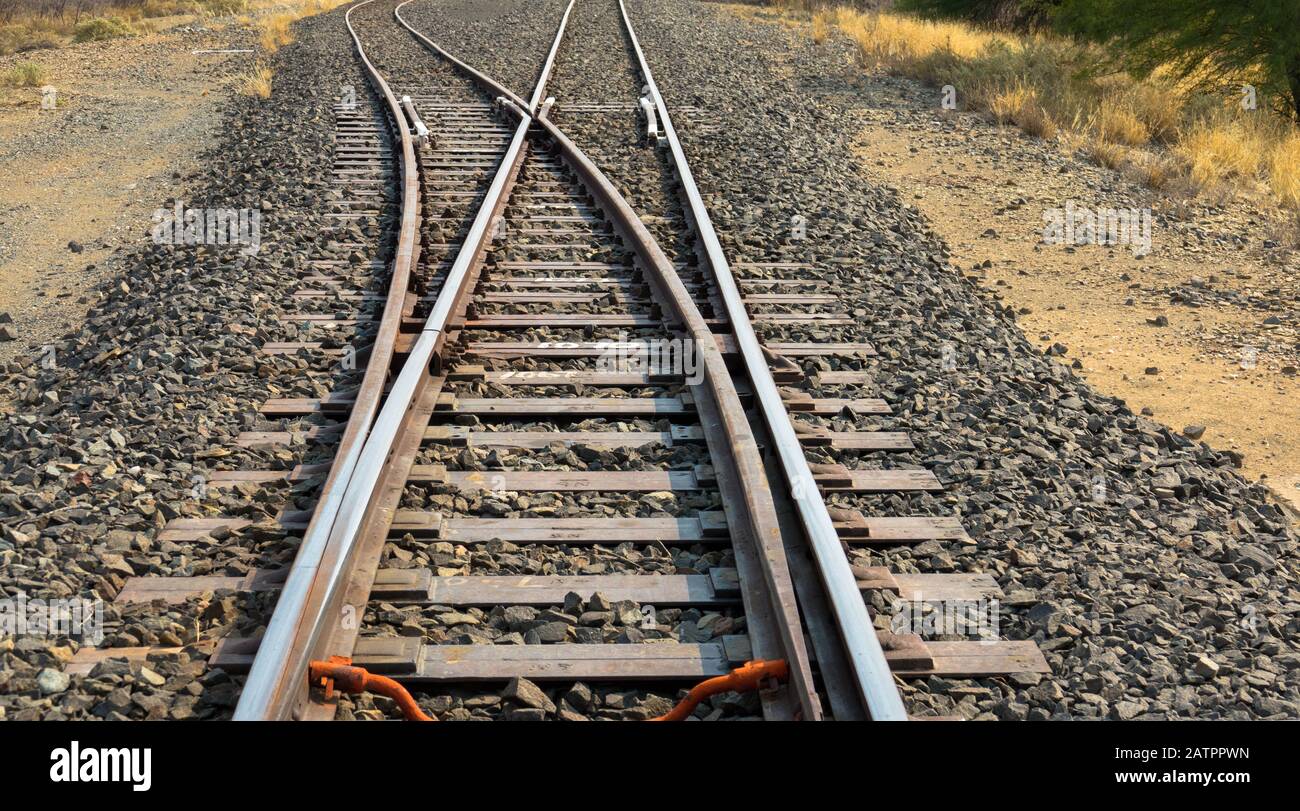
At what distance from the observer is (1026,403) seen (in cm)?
552

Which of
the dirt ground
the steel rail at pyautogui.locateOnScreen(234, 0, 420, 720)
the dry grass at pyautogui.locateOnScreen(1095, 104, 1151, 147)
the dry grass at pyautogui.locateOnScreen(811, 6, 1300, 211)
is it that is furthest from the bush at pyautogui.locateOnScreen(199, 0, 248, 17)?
the steel rail at pyautogui.locateOnScreen(234, 0, 420, 720)

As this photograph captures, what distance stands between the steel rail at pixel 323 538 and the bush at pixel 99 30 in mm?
19397

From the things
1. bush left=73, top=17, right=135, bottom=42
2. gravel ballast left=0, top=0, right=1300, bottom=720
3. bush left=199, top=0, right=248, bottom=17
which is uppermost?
bush left=199, top=0, right=248, bottom=17

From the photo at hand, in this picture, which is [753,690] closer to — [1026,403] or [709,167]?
[1026,403]

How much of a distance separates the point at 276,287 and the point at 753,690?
4.78 metres

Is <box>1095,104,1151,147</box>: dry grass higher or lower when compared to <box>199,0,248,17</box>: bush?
lower

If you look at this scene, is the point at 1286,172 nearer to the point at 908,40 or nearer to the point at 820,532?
the point at 908,40

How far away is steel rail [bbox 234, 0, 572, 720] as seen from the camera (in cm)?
301

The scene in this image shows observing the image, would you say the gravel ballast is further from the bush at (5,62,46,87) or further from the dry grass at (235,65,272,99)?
the bush at (5,62,46,87)

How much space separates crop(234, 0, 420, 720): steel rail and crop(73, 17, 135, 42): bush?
1940 cm

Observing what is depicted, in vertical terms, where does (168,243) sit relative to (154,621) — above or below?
above

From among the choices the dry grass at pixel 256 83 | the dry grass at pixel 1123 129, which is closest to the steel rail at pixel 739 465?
the dry grass at pixel 1123 129

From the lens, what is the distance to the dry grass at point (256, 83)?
1514 cm
